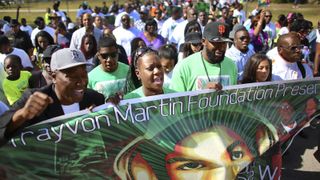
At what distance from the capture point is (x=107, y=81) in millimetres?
4461

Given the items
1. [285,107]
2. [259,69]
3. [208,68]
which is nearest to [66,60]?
[208,68]

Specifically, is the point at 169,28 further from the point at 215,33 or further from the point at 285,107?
the point at 285,107

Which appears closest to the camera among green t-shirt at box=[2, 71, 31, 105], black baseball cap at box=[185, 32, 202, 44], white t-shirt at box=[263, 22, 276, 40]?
green t-shirt at box=[2, 71, 31, 105]

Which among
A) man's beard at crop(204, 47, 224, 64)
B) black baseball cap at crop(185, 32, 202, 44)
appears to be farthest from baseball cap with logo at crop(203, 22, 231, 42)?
black baseball cap at crop(185, 32, 202, 44)

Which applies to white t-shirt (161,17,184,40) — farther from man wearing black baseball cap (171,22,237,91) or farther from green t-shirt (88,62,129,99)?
man wearing black baseball cap (171,22,237,91)

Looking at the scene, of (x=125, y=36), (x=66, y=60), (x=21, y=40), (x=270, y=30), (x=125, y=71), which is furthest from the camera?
(x=270, y=30)

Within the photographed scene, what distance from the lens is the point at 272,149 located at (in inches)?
148

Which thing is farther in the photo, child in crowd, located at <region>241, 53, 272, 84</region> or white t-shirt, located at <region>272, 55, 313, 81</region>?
white t-shirt, located at <region>272, 55, 313, 81</region>

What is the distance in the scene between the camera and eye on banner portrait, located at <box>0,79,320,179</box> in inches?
113

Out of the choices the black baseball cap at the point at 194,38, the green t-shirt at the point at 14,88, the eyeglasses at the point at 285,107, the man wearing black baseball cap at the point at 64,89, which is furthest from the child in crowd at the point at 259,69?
the green t-shirt at the point at 14,88

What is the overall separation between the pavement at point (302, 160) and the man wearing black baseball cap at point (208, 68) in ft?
6.15

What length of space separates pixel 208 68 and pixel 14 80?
2832 mm

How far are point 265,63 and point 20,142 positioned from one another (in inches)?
110

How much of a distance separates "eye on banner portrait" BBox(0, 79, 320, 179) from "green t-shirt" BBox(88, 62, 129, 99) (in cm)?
130
